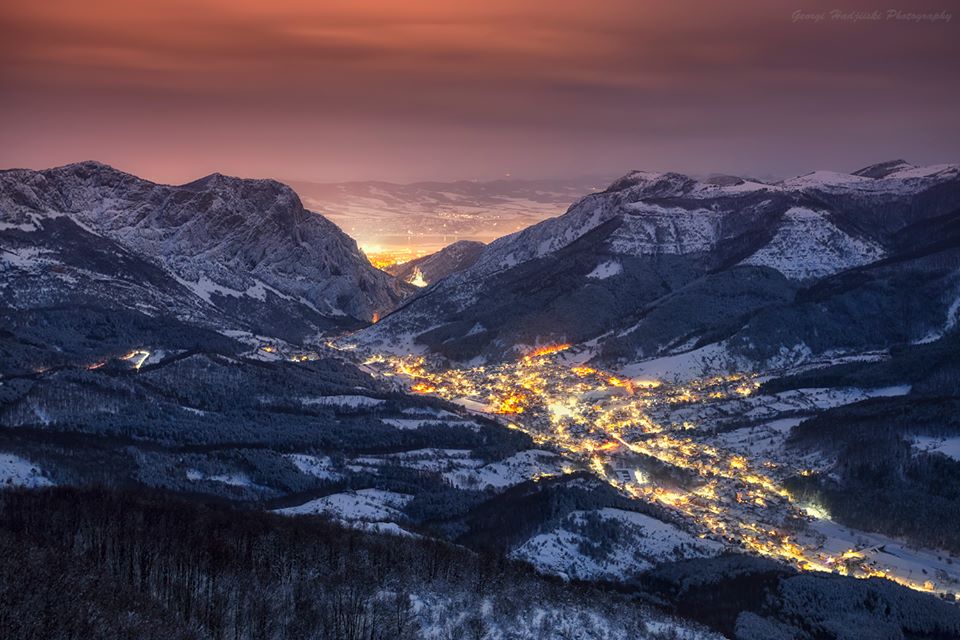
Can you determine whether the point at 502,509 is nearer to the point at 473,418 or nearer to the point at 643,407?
the point at 473,418

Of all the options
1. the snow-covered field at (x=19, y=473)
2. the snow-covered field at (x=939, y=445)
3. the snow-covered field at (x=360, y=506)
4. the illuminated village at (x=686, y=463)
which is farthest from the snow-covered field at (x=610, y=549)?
the snow-covered field at (x=19, y=473)

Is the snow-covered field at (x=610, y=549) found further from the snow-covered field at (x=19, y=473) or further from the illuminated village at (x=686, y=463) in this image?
the snow-covered field at (x=19, y=473)

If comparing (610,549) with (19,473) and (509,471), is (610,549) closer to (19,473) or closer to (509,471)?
(509,471)

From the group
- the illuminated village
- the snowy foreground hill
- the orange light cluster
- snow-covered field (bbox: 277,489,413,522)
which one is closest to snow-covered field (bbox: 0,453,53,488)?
the snowy foreground hill

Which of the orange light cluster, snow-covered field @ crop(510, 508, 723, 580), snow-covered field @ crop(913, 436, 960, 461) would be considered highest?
snow-covered field @ crop(913, 436, 960, 461)

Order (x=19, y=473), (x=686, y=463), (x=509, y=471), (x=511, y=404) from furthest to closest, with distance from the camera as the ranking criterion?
(x=511, y=404), (x=686, y=463), (x=509, y=471), (x=19, y=473)

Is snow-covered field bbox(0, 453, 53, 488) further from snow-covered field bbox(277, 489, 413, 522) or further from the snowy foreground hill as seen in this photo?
snow-covered field bbox(277, 489, 413, 522)

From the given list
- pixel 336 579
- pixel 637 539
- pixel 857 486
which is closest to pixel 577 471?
pixel 637 539

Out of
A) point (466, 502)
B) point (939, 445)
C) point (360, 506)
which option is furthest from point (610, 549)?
point (939, 445)
